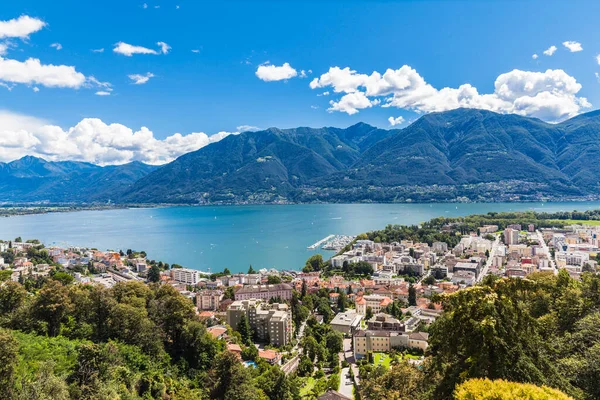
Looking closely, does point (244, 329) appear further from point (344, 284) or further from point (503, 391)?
point (503, 391)

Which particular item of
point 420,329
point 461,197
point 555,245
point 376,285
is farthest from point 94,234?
point 461,197

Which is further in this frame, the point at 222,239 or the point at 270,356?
the point at 222,239

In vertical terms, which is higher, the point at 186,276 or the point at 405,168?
the point at 405,168

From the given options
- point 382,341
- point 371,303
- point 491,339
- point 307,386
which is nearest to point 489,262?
point 371,303

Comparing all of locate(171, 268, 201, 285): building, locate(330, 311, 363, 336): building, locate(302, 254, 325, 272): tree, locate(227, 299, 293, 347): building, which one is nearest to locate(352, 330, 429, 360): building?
locate(330, 311, 363, 336): building

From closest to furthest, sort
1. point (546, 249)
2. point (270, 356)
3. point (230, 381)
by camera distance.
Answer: point (230, 381) → point (270, 356) → point (546, 249)

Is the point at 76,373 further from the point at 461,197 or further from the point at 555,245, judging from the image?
the point at 461,197

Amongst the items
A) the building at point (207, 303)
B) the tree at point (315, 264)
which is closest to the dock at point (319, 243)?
the tree at point (315, 264)
